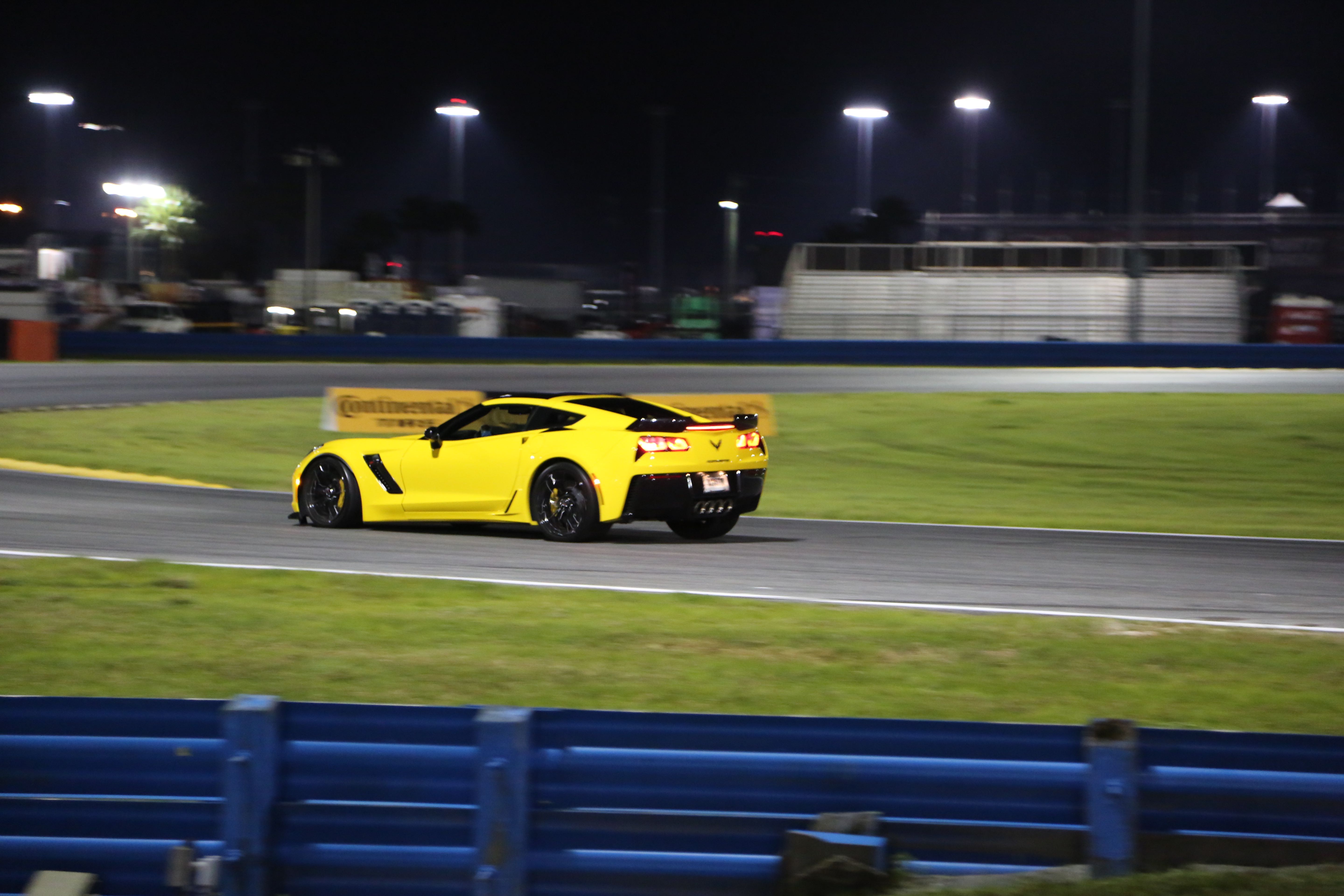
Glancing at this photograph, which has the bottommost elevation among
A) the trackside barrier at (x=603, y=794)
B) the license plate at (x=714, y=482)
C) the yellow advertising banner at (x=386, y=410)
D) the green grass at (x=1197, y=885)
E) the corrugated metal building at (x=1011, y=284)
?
the green grass at (x=1197, y=885)

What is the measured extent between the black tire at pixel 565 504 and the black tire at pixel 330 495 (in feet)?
5.76

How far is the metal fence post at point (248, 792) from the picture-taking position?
3.80 metres

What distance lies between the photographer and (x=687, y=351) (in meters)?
36.9

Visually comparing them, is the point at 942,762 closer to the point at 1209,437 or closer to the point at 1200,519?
the point at 1200,519

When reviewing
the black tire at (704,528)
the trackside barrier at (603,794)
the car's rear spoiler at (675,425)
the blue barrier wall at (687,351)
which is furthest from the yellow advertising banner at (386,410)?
the blue barrier wall at (687,351)

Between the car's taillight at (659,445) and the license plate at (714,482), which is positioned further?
the license plate at (714,482)

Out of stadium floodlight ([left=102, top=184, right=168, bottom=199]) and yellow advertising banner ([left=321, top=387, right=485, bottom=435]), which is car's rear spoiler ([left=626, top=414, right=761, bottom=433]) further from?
stadium floodlight ([left=102, top=184, right=168, bottom=199])

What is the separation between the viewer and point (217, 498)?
1488 centimetres

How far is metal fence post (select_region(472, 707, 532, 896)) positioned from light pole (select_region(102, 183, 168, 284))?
5543 centimetres

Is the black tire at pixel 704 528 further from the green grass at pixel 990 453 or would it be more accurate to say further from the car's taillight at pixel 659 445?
the green grass at pixel 990 453

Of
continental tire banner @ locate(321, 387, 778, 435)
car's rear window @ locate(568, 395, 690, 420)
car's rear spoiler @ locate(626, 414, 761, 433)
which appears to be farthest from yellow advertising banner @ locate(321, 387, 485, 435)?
car's rear spoiler @ locate(626, 414, 761, 433)

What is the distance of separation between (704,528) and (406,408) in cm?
740

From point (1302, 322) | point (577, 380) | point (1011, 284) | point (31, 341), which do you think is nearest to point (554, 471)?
point (577, 380)

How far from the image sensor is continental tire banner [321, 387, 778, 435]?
1778cm
